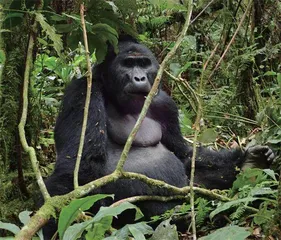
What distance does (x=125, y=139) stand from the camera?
4.30 m

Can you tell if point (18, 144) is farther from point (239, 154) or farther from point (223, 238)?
point (223, 238)

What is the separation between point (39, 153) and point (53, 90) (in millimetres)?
1426

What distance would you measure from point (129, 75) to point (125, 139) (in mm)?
489

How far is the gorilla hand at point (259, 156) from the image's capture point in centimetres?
394

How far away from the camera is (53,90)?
5.86 m

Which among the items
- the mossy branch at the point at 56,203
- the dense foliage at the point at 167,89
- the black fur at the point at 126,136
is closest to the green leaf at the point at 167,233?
the dense foliage at the point at 167,89

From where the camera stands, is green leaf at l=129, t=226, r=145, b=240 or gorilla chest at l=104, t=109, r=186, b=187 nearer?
green leaf at l=129, t=226, r=145, b=240

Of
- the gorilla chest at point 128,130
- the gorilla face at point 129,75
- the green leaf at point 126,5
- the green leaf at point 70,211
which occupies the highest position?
the green leaf at point 126,5

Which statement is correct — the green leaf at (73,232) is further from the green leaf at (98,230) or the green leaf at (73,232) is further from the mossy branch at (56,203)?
the green leaf at (98,230)

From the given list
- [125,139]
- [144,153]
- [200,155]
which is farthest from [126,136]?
[200,155]

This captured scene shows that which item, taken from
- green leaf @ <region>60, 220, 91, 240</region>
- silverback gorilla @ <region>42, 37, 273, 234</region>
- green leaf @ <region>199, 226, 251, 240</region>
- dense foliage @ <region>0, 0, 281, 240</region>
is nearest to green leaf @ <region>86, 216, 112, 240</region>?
dense foliage @ <region>0, 0, 281, 240</region>

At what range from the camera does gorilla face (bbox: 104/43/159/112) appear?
4156 millimetres

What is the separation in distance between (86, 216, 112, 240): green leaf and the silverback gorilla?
1271 mm

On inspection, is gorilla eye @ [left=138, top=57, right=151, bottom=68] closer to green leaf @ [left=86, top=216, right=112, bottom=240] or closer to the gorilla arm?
the gorilla arm
